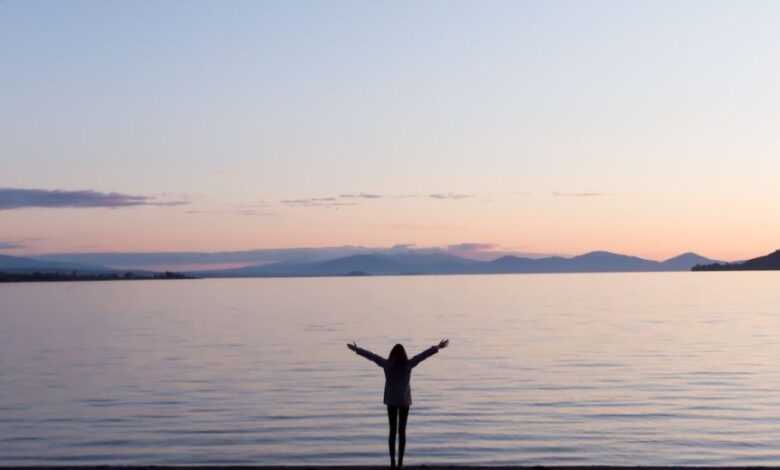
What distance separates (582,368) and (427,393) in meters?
11.4

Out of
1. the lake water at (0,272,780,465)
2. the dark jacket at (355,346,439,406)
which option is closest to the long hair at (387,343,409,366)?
the dark jacket at (355,346,439,406)

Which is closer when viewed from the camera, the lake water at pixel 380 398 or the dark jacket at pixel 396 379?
the dark jacket at pixel 396 379

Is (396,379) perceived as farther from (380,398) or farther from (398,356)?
(380,398)

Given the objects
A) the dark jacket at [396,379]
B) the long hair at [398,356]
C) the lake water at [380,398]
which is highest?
the long hair at [398,356]

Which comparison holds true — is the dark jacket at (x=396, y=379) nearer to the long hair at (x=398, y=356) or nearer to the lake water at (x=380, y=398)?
the long hair at (x=398, y=356)

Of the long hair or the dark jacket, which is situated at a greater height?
the long hair

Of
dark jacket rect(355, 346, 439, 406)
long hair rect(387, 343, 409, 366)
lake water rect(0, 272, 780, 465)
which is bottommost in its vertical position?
lake water rect(0, 272, 780, 465)

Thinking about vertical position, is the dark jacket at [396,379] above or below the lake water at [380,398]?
above

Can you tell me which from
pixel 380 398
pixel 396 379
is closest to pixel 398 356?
pixel 396 379

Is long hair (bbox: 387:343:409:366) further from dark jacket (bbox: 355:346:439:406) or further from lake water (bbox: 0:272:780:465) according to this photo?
lake water (bbox: 0:272:780:465)

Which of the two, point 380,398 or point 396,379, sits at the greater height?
point 396,379

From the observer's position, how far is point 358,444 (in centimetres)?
2875

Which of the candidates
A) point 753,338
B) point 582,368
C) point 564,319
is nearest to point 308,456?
point 582,368

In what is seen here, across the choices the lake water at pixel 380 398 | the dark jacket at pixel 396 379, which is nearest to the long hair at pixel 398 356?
the dark jacket at pixel 396 379
